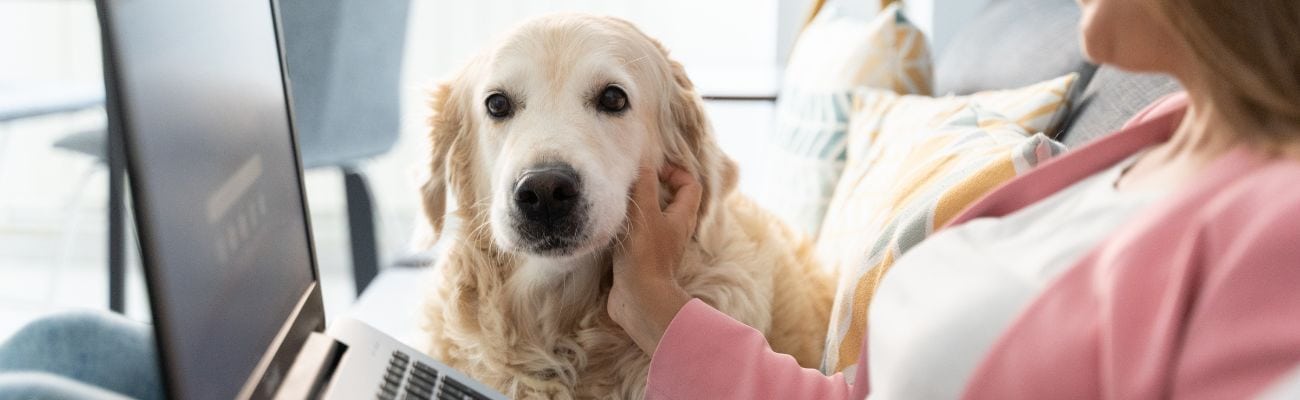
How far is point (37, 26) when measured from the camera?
165 inches

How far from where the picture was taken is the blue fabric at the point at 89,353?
87 centimetres

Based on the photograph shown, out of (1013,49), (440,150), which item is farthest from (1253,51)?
(1013,49)

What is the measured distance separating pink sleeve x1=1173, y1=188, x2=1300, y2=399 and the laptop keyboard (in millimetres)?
725

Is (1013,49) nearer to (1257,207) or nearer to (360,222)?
(1257,207)

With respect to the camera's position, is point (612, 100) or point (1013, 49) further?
point (1013, 49)

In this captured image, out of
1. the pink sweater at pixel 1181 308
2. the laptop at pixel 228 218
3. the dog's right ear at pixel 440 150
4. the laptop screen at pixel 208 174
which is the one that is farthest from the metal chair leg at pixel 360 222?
the pink sweater at pixel 1181 308

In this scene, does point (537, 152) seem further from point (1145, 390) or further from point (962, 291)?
point (1145, 390)

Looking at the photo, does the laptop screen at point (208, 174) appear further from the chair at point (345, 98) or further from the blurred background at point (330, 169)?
the blurred background at point (330, 169)

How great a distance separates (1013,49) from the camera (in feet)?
5.94

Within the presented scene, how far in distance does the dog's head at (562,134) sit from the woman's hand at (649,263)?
25mm

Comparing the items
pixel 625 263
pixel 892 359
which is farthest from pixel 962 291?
pixel 625 263

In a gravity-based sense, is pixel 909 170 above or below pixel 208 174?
below

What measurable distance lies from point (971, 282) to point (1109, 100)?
86cm

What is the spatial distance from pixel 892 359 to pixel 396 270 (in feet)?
7.91
